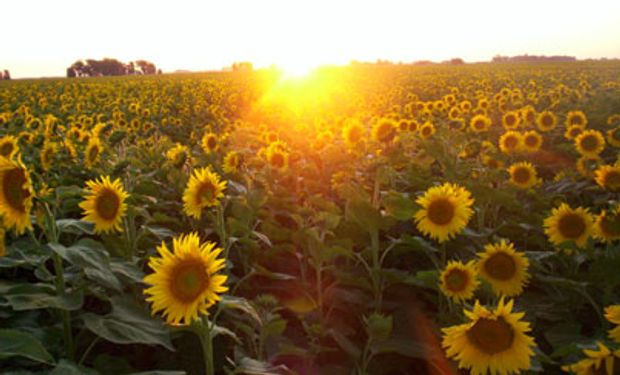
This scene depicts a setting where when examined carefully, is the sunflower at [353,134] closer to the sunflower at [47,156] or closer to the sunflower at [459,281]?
the sunflower at [47,156]

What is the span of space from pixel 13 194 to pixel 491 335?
211cm

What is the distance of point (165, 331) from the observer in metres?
2.24

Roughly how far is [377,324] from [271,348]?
0.59m

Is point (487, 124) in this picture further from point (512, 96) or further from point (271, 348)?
point (271, 348)

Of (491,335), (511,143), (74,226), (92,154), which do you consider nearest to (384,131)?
(511,143)

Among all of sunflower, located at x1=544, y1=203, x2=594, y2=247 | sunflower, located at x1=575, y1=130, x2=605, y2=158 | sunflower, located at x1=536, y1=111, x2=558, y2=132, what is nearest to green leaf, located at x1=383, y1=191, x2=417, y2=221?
sunflower, located at x1=544, y1=203, x2=594, y2=247

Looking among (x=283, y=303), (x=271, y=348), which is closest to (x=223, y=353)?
(x=271, y=348)

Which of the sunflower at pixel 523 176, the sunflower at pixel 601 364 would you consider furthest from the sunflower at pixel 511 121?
the sunflower at pixel 601 364

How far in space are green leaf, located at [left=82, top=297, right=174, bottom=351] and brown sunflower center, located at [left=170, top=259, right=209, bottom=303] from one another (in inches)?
8.7

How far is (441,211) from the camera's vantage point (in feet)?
11.1

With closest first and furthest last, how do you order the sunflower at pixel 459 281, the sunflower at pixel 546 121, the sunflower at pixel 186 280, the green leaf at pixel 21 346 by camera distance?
the green leaf at pixel 21 346 < the sunflower at pixel 186 280 < the sunflower at pixel 459 281 < the sunflower at pixel 546 121

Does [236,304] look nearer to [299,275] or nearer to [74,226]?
[74,226]

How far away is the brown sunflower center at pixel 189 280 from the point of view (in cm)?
201

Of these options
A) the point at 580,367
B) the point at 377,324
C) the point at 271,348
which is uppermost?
the point at 580,367
